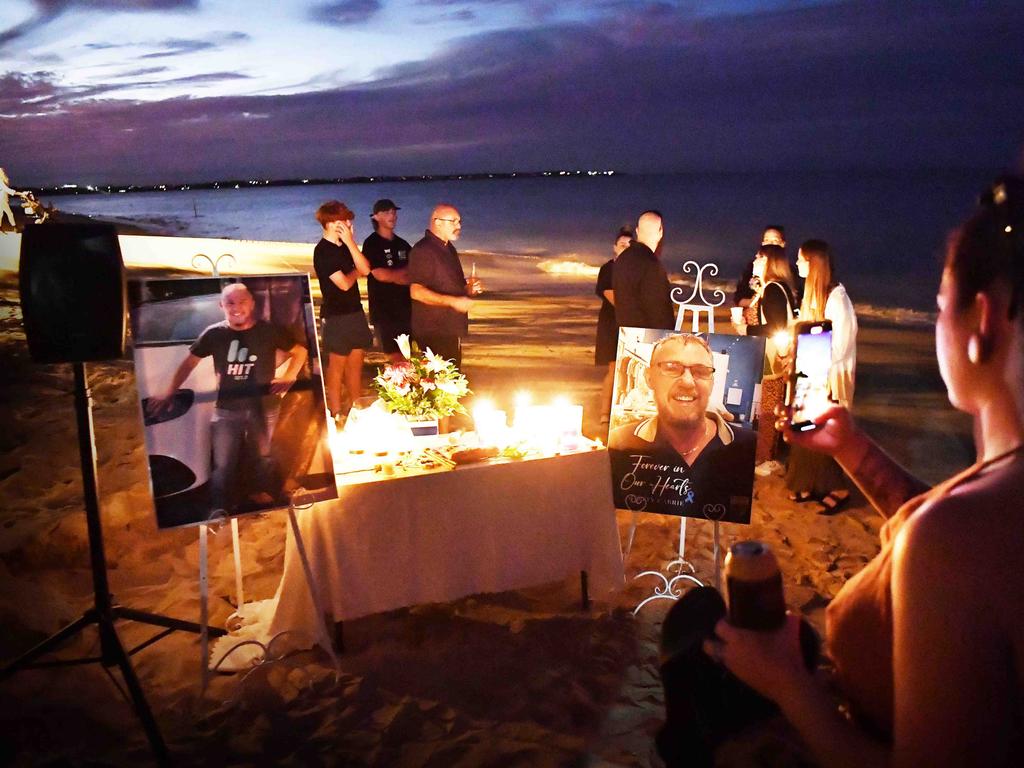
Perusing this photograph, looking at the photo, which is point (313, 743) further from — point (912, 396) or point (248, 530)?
point (912, 396)

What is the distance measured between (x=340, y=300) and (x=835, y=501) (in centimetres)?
399

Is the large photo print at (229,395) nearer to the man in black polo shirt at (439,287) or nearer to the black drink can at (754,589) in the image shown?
the black drink can at (754,589)

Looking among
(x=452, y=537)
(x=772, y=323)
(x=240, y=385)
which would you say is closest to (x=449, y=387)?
(x=452, y=537)

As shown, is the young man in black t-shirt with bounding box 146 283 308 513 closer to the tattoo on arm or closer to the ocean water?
the tattoo on arm

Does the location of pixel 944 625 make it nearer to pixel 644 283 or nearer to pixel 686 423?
pixel 686 423

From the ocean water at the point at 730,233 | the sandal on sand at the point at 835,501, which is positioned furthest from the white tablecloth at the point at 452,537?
the ocean water at the point at 730,233

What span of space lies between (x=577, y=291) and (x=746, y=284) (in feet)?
26.3

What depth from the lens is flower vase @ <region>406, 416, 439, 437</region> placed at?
3.82m

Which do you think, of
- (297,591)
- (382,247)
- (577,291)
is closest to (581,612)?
(297,591)

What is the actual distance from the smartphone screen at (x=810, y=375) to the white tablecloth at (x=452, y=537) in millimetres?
1469

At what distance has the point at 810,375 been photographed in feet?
7.45

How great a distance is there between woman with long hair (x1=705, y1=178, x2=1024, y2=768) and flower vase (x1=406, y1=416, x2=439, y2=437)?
2.67 metres

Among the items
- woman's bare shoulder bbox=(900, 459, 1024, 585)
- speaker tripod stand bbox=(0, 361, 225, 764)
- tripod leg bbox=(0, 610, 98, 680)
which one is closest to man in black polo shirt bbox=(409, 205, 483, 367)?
speaker tripod stand bbox=(0, 361, 225, 764)

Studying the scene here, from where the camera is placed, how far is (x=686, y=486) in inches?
148
